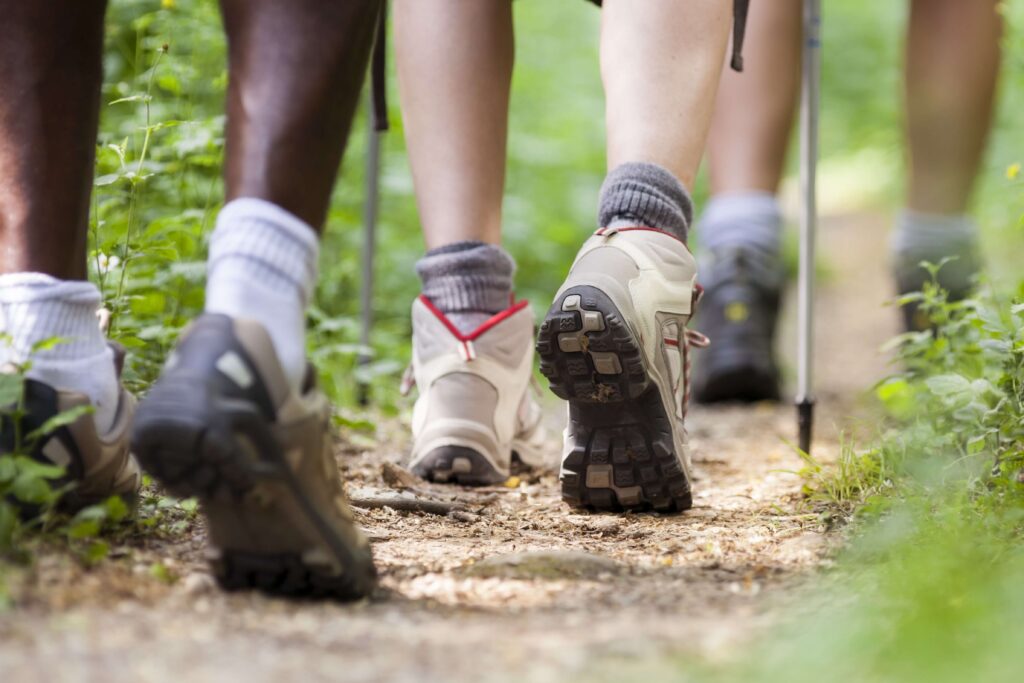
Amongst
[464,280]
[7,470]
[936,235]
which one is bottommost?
[7,470]

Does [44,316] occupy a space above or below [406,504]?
above

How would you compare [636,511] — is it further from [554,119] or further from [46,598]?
[554,119]

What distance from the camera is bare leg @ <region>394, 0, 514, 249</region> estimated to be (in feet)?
6.14

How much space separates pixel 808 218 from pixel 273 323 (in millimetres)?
1440

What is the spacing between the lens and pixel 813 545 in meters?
1.35

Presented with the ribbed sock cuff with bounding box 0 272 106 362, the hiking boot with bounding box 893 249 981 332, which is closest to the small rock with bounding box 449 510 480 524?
the ribbed sock cuff with bounding box 0 272 106 362

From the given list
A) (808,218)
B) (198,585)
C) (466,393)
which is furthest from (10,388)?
(808,218)

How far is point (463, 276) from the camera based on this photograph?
1851 millimetres

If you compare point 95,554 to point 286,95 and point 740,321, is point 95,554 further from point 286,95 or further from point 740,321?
point 740,321

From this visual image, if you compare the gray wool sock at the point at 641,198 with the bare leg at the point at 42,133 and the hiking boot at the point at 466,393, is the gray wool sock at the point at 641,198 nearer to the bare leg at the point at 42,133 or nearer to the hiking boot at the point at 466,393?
the hiking boot at the point at 466,393

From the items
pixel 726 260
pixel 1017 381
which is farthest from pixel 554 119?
pixel 1017 381

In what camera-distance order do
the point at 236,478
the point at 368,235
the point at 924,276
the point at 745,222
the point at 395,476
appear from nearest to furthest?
the point at 236,478
the point at 395,476
the point at 924,276
the point at 368,235
the point at 745,222

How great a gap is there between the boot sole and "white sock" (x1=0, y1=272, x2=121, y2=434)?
0.27m

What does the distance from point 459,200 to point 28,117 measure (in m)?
0.76
